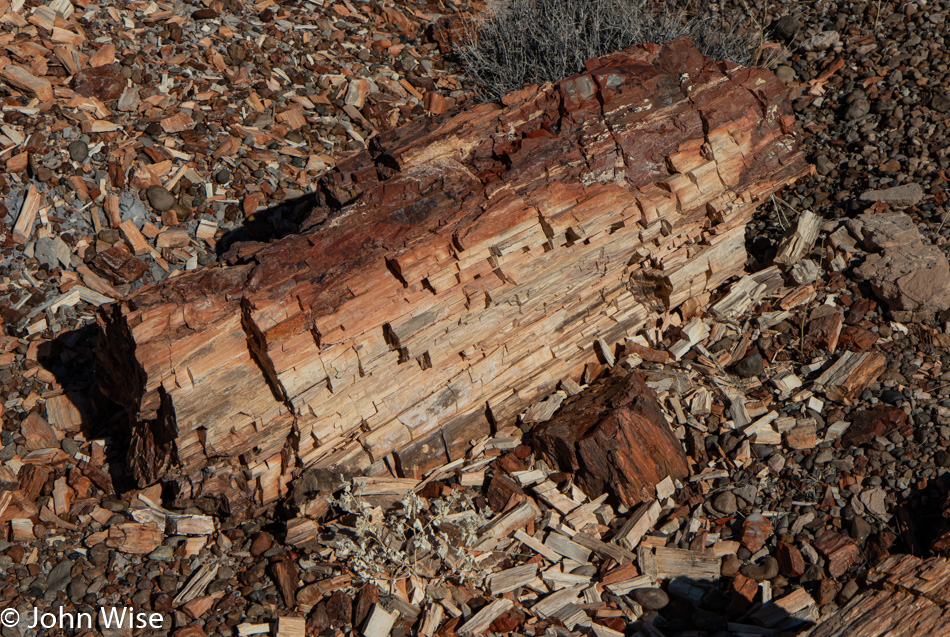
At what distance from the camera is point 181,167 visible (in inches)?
200

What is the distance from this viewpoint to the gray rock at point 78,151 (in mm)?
4848

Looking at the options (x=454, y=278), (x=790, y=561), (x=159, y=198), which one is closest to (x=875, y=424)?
(x=790, y=561)

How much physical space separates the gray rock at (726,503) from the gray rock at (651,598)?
472mm

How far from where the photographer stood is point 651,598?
10.5ft

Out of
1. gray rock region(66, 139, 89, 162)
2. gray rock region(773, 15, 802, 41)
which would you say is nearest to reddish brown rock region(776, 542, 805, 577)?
gray rock region(773, 15, 802, 41)

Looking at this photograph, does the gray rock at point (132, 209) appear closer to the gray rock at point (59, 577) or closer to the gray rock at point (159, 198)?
the gray rock at point (159, 198)

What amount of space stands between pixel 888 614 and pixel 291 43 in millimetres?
5395

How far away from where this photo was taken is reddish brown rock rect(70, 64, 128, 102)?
5160 millimetres

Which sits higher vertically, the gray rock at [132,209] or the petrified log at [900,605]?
the gray rock at [132,209]

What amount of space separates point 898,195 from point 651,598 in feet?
9.27

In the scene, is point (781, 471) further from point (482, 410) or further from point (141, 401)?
point (141, 401)

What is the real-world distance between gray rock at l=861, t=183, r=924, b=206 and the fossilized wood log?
1.98 m

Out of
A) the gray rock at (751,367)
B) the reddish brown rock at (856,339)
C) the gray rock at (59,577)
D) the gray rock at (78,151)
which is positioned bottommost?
the reddish brown rock at (856,339)

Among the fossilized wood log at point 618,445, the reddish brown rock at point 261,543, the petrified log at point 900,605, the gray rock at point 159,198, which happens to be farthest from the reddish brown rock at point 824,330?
the gray rock at point 159,198
